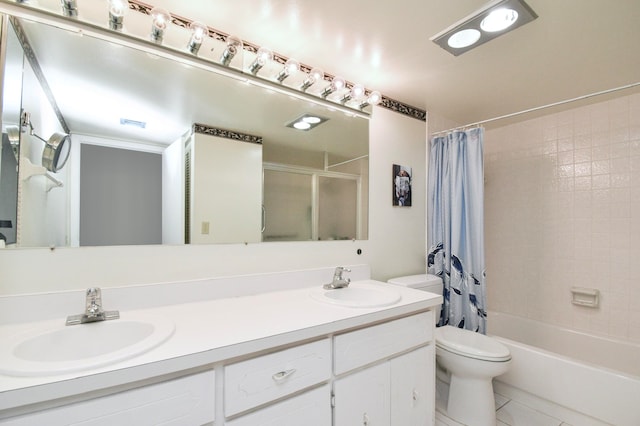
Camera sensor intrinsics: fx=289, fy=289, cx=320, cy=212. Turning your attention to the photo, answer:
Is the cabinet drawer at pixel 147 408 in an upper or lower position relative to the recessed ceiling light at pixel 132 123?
lower

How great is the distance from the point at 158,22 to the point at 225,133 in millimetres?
516

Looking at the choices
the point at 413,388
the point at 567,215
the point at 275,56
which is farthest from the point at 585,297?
the point at 275,56

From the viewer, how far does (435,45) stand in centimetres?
155

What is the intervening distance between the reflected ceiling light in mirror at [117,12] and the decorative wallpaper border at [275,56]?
0.11 m

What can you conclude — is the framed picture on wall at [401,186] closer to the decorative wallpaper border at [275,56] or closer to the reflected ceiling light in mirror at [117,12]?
the decorative wallpaper border at [275,56]

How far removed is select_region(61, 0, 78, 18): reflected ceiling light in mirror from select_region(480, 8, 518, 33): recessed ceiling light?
1.68 meters

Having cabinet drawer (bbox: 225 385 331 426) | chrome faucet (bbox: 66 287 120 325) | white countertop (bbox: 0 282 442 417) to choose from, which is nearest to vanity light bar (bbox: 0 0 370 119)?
chrome faucet (bbox: 66 287 120 325)

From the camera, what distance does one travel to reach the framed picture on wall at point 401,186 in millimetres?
2234

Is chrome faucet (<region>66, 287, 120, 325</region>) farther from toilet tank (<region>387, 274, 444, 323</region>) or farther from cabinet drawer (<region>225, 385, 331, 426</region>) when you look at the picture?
toilet tank (<region>387, 274, 444, 323</region>)

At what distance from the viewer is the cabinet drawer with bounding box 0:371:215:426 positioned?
686 mm

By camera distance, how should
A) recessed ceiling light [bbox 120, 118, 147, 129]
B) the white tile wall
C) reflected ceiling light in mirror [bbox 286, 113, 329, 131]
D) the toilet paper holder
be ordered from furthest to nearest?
1. the toilet paper holder
2. the white tile wall
3. reflected ceiling light in mirror [bbox 286, 113, 329, 131]
4. recessed ceiling light [bbox 120, 118, 147, 129]

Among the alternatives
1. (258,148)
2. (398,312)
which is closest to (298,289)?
(398,312)

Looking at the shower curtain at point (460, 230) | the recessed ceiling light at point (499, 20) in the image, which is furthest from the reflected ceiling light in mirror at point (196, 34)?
the shower curtain at point (460, 230)

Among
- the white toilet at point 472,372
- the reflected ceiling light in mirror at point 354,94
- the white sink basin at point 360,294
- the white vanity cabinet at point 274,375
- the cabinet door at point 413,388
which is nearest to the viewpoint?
the white vanity cabinet at point 274,375
